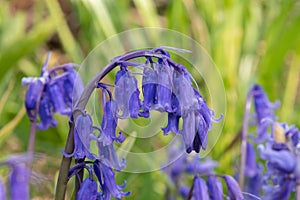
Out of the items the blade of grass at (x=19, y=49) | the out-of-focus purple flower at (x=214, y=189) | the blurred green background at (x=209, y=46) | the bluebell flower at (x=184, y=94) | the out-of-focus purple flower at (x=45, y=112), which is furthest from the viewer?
the blurred green background at (x=209, y=46)

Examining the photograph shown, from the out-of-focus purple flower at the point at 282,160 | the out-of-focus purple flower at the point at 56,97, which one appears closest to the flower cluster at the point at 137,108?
the out-of-focus purple flower at the point at 56,97

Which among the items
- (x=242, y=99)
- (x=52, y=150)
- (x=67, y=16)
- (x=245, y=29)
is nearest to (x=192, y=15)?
(x=245, y=29)

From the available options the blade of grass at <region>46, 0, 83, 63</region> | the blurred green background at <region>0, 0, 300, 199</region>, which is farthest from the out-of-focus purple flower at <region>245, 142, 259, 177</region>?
the blade of grass at <region>46, 0, 83, 63</region>

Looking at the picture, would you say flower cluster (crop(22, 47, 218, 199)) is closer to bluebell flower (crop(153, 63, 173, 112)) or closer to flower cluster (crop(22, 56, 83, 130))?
bluebell flower (crop(153, 63, 173, 112))

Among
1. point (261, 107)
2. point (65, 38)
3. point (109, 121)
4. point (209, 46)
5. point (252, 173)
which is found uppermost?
point (65, 38)

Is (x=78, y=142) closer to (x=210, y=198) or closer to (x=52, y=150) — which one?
(x=210, y=198)

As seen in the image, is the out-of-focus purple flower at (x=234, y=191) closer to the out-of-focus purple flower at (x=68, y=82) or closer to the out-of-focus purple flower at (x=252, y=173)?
the out-of-focus purple flower at (x=68, y=82)

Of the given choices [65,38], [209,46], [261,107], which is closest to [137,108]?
[261,107]

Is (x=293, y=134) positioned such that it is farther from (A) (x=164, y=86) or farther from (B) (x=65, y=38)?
(B) (x=65, y=38)
